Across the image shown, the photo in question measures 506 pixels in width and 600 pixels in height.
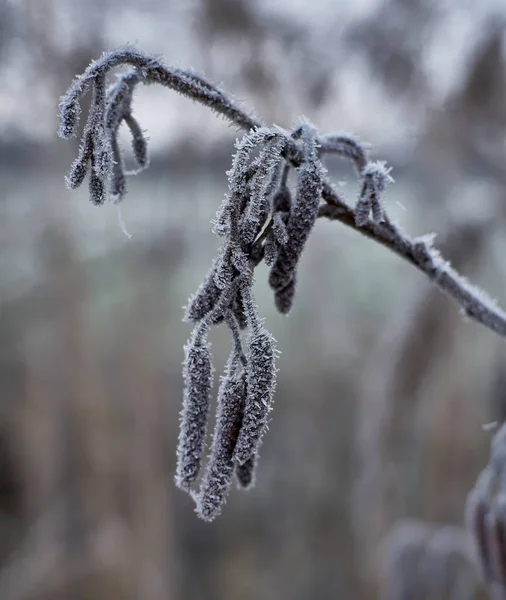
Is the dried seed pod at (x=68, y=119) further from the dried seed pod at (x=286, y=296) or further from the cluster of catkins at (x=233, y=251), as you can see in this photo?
the dried seed pod at (x=286, y=296)

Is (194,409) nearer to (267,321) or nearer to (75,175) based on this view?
(75,175)

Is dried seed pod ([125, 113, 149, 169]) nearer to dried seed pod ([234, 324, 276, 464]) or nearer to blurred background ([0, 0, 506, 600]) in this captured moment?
dried seed pod ([234, 324, 276, 464])

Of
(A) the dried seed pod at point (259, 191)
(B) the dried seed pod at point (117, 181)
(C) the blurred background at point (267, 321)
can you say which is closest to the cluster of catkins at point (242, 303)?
(A) the dried seed pod at point (259, 191)

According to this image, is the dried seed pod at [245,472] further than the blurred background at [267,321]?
No

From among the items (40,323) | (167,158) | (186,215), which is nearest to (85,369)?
(40,323)

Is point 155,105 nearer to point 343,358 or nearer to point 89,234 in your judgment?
point 89,234

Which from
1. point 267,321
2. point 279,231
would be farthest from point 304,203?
point 267,321
